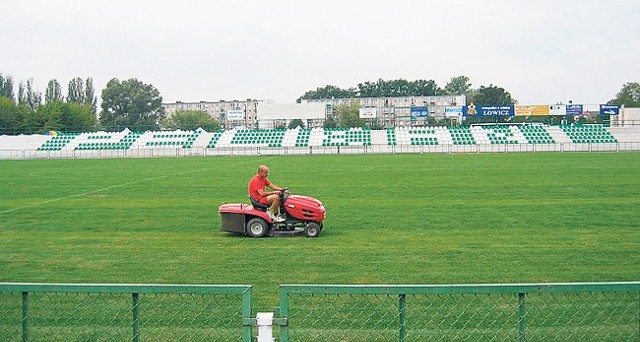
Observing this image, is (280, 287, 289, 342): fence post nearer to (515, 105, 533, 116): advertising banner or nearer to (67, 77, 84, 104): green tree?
(515, 105, 533, 116): advertising banner

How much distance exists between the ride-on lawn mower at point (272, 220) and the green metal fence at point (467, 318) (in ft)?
→ 17.2

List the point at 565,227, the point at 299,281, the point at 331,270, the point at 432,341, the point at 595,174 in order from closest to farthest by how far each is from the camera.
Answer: the point at 432,341, the point at 299,281, the point at 331,270, the point at 565,227, the point at 595,174

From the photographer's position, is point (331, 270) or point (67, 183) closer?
point (331, 270)

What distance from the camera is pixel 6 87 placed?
102812 millimetres

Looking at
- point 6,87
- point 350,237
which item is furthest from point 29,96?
point 350,237

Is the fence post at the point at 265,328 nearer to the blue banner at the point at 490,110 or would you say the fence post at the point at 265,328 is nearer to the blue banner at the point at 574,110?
the blue banner at the point at 490,110

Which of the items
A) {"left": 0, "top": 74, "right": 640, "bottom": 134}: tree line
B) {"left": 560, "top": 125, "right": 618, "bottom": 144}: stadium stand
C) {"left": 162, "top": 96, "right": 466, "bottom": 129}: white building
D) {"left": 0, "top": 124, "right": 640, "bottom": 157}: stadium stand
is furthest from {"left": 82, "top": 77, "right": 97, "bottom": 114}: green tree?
{"left": 560, "top": 125, "right": 618, "bottom": 144}: stadium stand

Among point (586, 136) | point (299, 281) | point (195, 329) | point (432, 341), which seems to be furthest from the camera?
point (586, 136)

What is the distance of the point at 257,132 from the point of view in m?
74.0

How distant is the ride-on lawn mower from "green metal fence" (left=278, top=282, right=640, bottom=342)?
17.2 ft

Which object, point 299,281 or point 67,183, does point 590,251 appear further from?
point 67,183

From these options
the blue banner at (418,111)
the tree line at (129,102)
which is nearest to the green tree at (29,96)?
the tree line at (129,102)

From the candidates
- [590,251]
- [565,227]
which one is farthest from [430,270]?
[565,227]

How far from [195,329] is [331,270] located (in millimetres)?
3568
